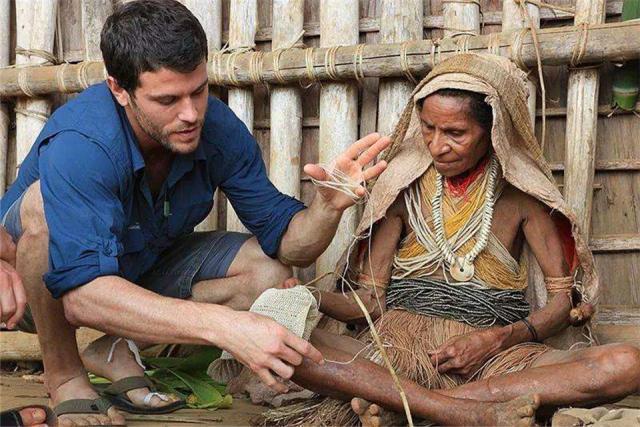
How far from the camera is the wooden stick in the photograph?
369 centimetres

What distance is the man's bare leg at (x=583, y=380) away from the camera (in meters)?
3.02

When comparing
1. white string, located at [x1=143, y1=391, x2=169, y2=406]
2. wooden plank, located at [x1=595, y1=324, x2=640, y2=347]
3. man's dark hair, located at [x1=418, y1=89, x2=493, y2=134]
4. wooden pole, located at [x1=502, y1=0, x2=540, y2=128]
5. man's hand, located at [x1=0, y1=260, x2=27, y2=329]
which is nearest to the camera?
man's hand, located at [x1=0, y1=260, x2=27, y2=329]

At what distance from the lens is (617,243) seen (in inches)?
156

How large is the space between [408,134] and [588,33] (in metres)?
0.82

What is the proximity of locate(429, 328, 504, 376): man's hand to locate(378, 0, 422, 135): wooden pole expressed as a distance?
3.60ft

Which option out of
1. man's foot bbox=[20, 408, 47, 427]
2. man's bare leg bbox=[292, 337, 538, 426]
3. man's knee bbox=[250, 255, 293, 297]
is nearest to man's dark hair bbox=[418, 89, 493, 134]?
man's knee bbox=[250, 255, 293, 297]

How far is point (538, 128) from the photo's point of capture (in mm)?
4070

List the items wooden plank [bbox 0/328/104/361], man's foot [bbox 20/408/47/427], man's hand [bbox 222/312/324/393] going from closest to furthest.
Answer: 1. man's hand [bbox 222/312/324/393]
2. man's foot [bbox 20/408/47/427]
3. wooden plank [bbox 0/328/104/361]

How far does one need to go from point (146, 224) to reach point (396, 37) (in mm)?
1458

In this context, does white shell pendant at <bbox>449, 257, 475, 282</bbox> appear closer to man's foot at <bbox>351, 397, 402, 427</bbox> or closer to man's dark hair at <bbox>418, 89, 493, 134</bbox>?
man's dark hair at <bbox>418, 89, 493, 134</bbox>

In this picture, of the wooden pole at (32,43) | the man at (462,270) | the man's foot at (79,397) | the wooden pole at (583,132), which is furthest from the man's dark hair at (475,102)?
the wooden pole at (32,43)

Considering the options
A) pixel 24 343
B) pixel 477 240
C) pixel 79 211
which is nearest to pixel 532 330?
pixel 477 240

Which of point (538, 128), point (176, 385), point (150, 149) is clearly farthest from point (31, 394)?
point (538, 128)

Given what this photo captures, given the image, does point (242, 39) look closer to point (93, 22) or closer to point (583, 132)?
→ point (93, 22)
